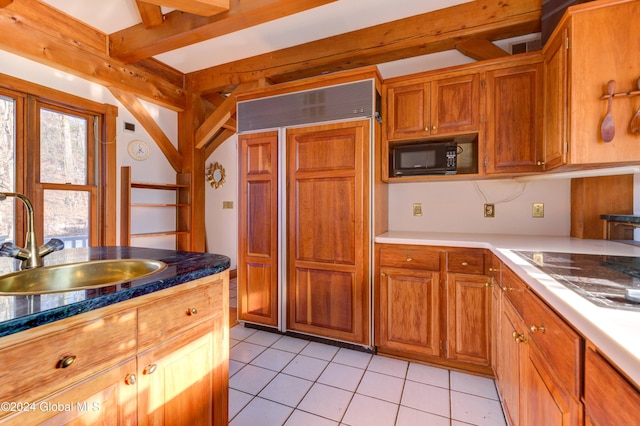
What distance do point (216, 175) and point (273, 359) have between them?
10.5 feet

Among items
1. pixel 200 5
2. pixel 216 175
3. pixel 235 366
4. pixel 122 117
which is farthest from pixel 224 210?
pixel 200 5

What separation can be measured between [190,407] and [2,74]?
304cm

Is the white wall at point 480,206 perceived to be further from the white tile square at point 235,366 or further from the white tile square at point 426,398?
the white tile square at point 235,366

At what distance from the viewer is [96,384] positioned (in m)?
0.82

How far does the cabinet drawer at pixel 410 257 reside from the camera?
6.86 ft

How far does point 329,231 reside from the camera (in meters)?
2.41

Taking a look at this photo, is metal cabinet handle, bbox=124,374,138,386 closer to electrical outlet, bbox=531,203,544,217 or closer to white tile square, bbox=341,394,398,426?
white tile square, bbox=341,394,398,426

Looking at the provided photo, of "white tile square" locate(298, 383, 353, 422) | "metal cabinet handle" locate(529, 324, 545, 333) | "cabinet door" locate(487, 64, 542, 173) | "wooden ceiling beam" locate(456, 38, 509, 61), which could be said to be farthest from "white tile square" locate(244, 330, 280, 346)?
"wooden ceiling beam" locate(456, 38, 509, 61)

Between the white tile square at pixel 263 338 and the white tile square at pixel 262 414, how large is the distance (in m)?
0.74

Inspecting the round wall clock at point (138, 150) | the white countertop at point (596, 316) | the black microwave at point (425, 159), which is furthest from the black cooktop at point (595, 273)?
the round wall clock at point (138, 150)

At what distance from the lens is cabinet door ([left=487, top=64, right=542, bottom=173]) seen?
6.52 feet

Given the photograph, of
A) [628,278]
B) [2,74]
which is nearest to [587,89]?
[628,278]

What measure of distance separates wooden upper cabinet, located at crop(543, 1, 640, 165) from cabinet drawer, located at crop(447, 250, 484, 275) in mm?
771

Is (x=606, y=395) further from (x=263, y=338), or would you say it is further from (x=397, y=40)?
(x=397, y=40)
